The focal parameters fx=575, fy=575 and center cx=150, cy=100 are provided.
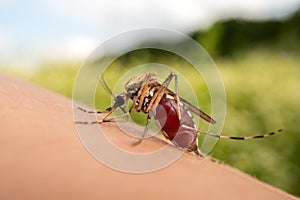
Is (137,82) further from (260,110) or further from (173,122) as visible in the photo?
(260,110)

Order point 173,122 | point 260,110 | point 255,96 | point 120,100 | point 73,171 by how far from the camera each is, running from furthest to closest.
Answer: point 255,96 → point 260,110 → point 120,100 → point 173,122 → point 73,171

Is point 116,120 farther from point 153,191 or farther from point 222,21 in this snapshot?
point 222,21

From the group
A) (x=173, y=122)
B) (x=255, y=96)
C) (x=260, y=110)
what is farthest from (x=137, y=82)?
(x=255, y=96)

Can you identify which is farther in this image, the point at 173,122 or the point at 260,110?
the point at 260,110

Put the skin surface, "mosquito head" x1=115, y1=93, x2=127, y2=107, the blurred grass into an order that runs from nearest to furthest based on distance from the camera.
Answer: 1. the skin surface
2. "mosquito head" x1=115, y1=93, x2=127, y2=107
3. the blurred grass

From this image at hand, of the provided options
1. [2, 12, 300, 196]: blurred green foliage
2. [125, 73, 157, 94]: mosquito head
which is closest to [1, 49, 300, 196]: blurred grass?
[2, 12, 300, 196]: blurred green foliage

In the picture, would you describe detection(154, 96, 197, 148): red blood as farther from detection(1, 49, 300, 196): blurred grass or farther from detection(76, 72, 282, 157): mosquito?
detection(1, 49, 300, 196): blurred grass

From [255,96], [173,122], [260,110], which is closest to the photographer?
[173,122]
